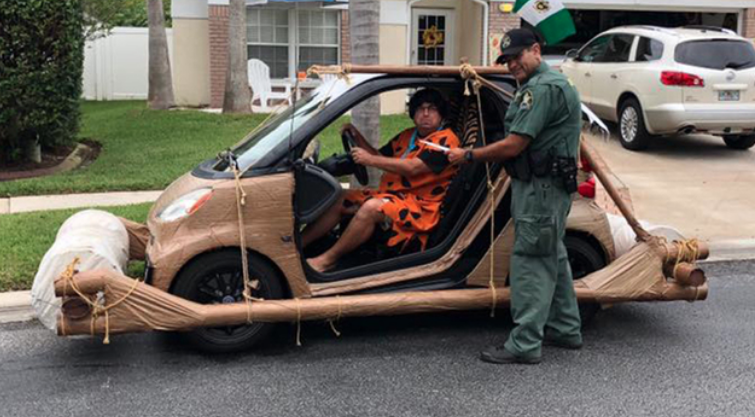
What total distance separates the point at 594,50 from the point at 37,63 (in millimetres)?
8213

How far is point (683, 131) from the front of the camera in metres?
10.9

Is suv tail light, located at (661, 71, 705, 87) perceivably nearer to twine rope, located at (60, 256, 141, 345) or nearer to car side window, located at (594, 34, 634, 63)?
car side window, located at (594, 34, 634, 63)

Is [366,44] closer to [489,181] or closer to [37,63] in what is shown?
[489,181]

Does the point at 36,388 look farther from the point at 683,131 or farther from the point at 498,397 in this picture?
the point at 683,131

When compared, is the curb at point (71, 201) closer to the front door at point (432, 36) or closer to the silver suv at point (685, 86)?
the silver suv at point (685, 86)

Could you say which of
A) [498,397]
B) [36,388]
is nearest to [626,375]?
[498,397]

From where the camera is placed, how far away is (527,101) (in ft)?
14.6

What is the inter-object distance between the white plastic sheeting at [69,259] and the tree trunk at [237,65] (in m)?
9.10

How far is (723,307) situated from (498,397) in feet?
8.03

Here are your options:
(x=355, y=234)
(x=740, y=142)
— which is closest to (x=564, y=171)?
(x=355, y=234)

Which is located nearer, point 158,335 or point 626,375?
point 626,375

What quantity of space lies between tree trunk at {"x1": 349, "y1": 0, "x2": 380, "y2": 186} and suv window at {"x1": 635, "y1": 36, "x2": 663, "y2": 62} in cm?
553

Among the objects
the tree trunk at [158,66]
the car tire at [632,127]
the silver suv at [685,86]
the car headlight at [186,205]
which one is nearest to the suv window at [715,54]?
the silver suv at [685,86]

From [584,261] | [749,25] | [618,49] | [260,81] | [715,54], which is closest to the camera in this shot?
[584,261]
